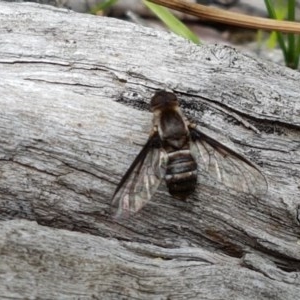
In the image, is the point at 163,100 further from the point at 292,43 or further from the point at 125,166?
the point at 292,43

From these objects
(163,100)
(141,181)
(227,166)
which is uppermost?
(163,100)

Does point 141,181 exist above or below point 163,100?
below

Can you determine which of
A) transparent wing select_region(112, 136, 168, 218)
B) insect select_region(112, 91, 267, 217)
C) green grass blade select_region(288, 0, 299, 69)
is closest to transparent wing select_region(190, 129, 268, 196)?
insect select_region(112, 91, 267, 217)

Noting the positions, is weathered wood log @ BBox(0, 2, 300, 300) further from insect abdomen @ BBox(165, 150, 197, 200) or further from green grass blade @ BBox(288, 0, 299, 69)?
green grass blade @ BBox(288, 0, 299, 69)

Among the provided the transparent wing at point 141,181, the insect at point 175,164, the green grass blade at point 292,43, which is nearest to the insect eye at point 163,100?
the insect at point 175,164

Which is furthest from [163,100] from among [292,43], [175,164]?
[292,43]

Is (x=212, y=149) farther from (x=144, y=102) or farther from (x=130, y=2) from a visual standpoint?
(x=130, y=2)
